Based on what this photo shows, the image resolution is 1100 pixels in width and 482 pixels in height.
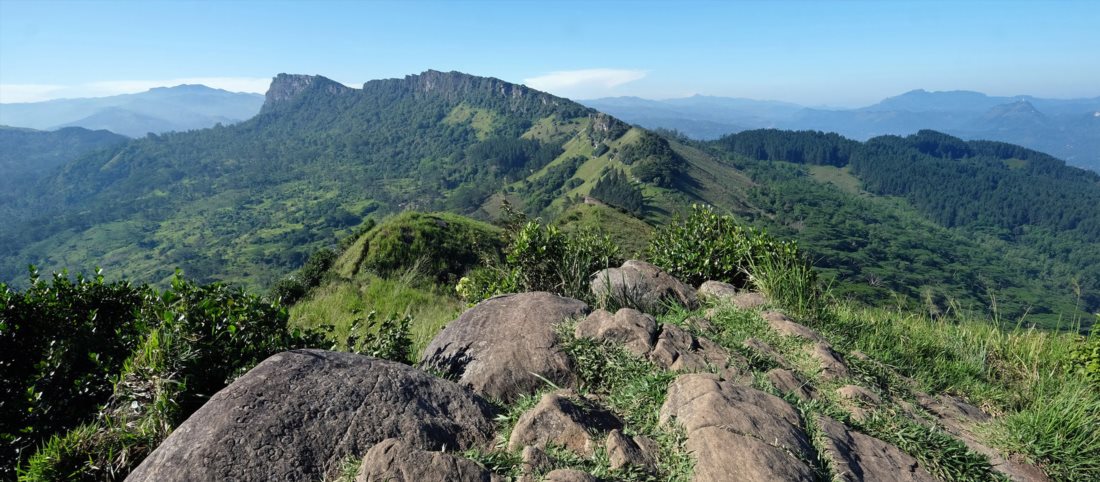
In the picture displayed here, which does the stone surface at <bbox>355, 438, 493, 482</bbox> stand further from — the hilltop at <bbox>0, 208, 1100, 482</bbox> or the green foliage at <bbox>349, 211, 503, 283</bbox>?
the green foliage at <bbox>349, 211, 503, 283</bbox>

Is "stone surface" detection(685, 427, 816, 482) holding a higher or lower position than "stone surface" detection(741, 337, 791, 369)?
higher

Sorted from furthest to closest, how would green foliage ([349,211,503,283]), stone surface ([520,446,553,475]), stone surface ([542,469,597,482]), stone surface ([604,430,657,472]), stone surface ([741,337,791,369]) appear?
1. green foliage ([349,211,503,283])
2. stone surface ([741,337,791,369])
3. stone surface ([604,430,657,472])
4. stone surface ([520,446,553,475])
5. stone surface ([542,469,597,482])

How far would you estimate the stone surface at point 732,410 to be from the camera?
356cm

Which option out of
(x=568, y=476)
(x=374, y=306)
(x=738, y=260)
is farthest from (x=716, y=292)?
(x=374, y=306)

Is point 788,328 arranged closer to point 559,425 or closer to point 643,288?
point 643,288

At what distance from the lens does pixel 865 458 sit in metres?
3.66

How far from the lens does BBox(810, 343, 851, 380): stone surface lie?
16.4 feet

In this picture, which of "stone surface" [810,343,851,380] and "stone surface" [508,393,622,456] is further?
"stone surface" [810,343,851,380]

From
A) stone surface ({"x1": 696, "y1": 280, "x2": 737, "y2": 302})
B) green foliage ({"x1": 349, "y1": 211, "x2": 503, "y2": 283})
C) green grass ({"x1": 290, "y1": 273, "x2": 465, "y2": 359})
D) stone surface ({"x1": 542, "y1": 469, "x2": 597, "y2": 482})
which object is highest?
stone surface ({"x1": 542, "y1": 469, "x2": 597, "y2": 482})

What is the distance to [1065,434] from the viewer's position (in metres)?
4.18

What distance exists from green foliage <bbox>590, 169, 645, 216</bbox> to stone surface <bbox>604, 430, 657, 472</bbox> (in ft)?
416

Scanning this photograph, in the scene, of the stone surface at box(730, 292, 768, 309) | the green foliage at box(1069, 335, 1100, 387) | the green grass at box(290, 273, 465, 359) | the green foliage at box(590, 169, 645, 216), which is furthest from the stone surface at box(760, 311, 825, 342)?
the green foliage at box(590, 169, 645, 216)

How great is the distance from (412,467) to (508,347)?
7.50 feet

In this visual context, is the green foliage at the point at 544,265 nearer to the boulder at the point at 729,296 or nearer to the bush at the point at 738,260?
the boulder at the point at 729,296
